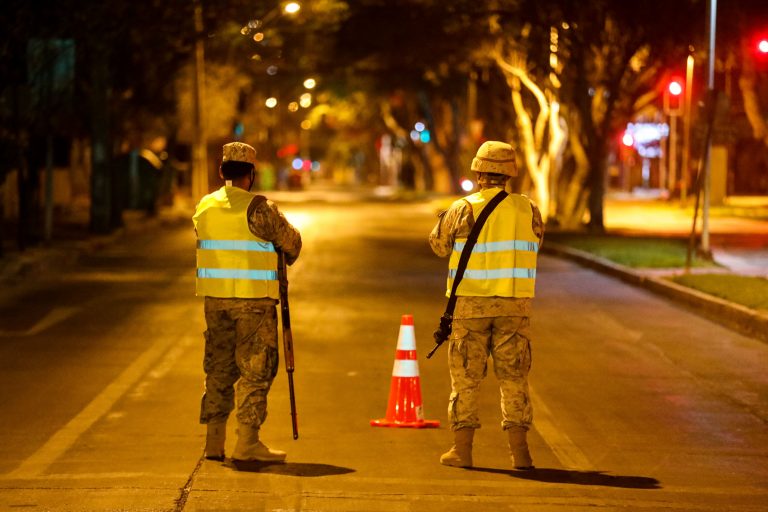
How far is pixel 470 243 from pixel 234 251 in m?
1.30

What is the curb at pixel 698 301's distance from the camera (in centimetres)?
1468

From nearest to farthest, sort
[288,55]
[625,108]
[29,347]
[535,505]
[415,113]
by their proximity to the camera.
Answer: [535,505] < [29,347] < [625,108] < [288,55] < [415,113]

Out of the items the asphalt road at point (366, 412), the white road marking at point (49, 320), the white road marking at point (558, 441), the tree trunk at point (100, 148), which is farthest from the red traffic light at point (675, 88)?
the white road marking at point (558, 441)

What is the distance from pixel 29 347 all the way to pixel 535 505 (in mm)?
7411

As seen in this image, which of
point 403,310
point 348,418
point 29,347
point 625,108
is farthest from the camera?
point 625,108

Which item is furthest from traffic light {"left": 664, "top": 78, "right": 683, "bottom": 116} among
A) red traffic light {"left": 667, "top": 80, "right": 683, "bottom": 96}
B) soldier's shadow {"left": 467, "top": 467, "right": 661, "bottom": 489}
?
soldier's shadow {"left": 467, "top": 467, "right": 661, "bottom": 489}

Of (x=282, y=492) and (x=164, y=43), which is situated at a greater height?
(x=164, y=43)

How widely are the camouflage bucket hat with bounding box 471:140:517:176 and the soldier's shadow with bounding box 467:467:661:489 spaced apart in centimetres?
163

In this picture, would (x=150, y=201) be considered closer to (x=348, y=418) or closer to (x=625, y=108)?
(x=625, y=108)

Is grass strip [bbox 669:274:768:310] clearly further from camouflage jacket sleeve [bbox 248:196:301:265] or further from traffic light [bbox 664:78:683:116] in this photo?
traffic light [bbox 664:78:683:116]

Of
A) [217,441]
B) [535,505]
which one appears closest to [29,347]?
[217,441]

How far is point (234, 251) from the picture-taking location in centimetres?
791

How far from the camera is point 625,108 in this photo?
32.9 metres

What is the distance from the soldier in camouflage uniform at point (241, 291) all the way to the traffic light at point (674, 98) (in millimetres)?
44592
